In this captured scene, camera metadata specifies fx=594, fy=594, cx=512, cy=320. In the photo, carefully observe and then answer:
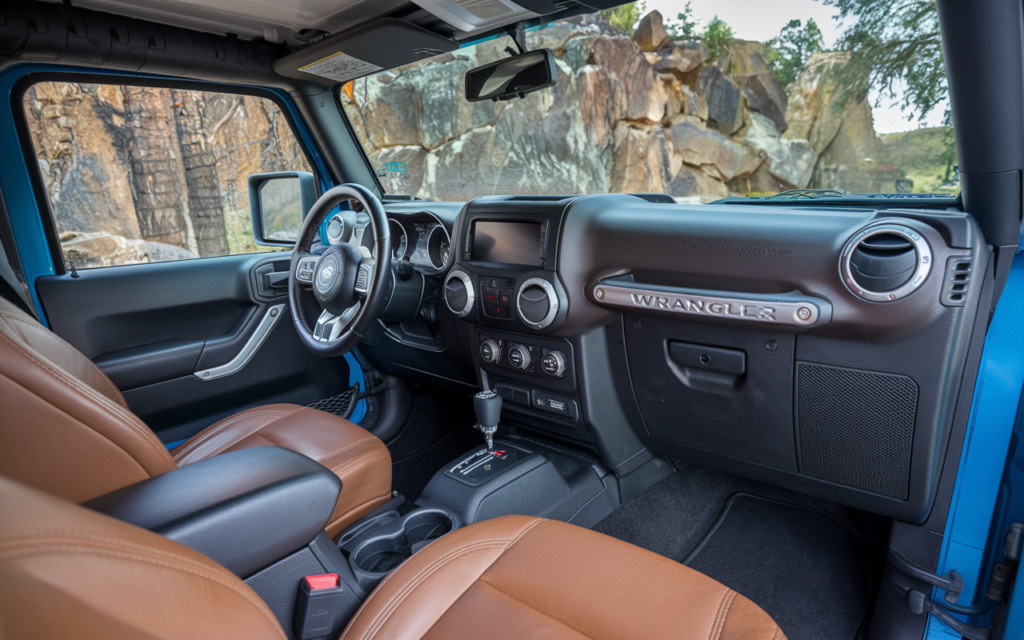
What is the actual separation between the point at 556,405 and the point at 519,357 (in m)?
0.21

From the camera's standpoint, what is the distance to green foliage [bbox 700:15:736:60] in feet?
11.5

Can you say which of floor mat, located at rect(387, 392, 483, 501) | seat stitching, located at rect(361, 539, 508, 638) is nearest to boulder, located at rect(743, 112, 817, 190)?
seat stitching, located at rect(361, 539, 508, 638)

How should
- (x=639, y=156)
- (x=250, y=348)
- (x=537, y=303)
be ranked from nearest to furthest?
(x=537, y=303), (x=250, y=348), (x=639, y=156)

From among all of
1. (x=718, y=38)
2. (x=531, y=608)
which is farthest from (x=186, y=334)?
(x=718, y=38)

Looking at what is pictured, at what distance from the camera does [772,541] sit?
204cm

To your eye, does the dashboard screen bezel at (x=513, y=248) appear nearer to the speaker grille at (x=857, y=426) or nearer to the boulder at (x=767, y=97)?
the speaker grille at (x=857, y=426)

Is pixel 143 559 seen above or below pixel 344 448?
above

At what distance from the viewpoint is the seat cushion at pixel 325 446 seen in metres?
1.64

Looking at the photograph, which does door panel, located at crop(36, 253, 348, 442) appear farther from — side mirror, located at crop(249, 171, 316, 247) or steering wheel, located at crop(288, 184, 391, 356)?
steering wheel, located at crop(288, 184, 391, 356)

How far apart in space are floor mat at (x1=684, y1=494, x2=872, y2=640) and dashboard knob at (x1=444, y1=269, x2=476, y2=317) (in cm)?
116

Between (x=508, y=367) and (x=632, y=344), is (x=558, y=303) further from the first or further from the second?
(x=508, y=367)

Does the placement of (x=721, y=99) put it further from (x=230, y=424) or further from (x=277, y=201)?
(x=230, y=424)

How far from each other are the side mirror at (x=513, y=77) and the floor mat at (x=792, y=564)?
171 cm

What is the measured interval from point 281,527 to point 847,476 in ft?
4.50
